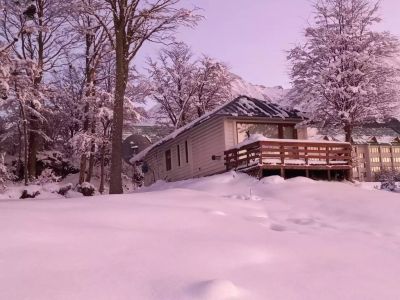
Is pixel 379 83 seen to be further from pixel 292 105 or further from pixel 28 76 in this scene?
pixel 28 76

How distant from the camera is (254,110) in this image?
75.0ft

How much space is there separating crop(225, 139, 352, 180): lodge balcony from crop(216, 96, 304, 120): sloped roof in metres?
2.15

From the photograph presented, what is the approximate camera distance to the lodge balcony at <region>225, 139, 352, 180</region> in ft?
62.6

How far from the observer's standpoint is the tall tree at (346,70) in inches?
988

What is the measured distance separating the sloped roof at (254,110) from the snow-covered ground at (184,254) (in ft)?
41.7

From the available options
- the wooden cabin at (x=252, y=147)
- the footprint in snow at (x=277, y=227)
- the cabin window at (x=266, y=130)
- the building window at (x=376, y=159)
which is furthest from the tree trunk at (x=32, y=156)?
the building window at (x=376, y=159)

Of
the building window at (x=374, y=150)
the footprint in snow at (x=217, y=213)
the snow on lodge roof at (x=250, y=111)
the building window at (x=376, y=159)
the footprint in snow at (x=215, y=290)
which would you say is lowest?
the footprint in snow at (x=215, y=290)

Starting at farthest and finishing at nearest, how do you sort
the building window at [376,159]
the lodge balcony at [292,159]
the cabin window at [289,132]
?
the building window at [376,159], the cabin window at [289,132], the lodge balcony at [292,159]

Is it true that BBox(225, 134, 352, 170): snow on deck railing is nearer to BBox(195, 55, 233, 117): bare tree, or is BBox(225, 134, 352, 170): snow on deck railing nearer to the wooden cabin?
the wooden cabin

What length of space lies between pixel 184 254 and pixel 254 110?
1768 cm

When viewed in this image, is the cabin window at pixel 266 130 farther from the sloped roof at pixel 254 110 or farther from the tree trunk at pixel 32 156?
the tree trunk at pixel 32 156

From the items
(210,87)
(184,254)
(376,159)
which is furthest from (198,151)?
(376,159)

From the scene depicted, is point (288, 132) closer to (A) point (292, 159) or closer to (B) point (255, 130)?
(B) point (255, 130)

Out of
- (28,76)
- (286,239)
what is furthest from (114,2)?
(286,239)
